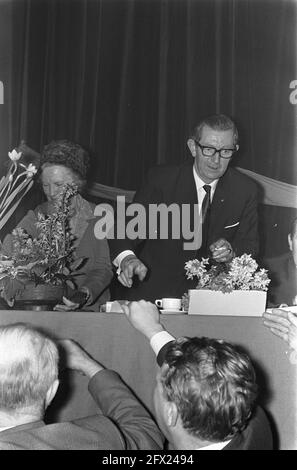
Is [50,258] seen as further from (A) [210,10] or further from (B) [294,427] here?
(A) [210,10]

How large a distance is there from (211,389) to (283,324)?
0.47 metres

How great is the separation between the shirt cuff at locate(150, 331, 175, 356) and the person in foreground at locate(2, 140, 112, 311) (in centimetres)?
108

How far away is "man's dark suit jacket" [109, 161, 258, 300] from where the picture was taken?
9.74 ft

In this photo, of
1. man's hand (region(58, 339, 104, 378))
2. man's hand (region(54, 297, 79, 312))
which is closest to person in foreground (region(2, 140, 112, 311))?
man's hand (region(54, 297, 79, 312))

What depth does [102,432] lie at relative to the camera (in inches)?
44.3

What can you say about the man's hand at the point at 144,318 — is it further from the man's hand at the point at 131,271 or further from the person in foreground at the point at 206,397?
the man's hand at the point at 131,271

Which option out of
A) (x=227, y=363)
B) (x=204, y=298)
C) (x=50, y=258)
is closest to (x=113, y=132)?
(x=50, y=258)

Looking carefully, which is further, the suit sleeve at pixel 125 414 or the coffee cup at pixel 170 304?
the coffee cup at pixel 170 304

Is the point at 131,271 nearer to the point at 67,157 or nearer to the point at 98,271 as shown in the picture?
the point at 98,271

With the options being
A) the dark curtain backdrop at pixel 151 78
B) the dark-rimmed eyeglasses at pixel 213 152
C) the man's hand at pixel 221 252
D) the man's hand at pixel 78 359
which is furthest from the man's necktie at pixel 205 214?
the man's hand at pixel 78 359

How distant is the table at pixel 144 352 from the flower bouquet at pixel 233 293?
0.08 meters

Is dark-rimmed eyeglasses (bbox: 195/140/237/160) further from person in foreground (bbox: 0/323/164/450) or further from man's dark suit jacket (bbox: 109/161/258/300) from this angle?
person in foreground (bbox: 0/323/164/450)

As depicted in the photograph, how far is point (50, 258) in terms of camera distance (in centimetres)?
180

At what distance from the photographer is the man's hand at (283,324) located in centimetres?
149
